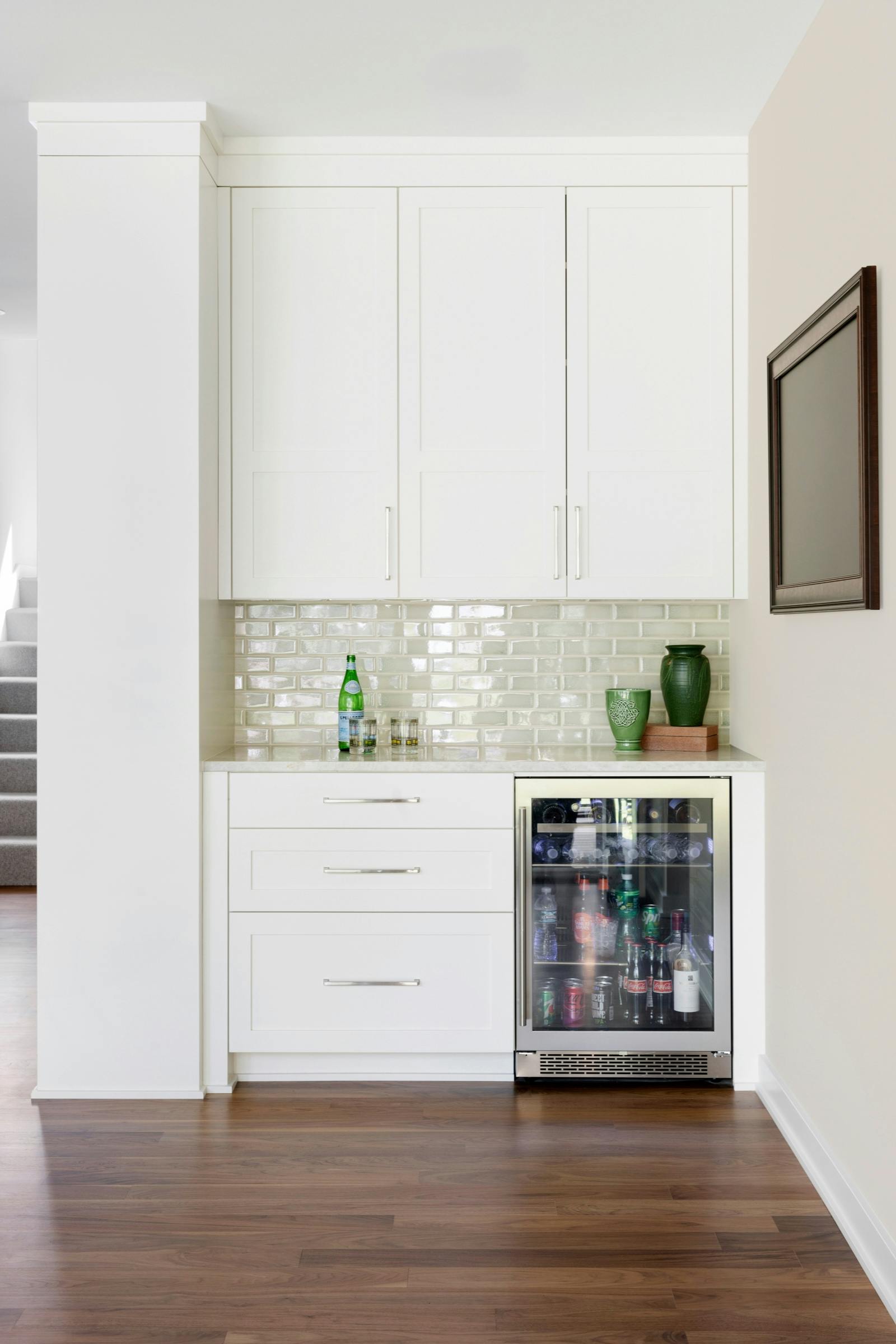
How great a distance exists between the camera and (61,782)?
108 inches

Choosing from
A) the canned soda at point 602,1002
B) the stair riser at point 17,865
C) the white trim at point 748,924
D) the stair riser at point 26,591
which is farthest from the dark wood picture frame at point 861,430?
the stair riser at point 26,591

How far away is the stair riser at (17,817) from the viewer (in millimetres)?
5125

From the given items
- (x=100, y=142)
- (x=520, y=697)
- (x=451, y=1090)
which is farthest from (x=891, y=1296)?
(x=100, y=142)

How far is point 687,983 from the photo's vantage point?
2.82 meters

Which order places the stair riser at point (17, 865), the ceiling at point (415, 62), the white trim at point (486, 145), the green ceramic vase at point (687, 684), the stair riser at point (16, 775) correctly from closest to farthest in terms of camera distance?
1. the ceiling at point (415, 62)
2. the white trim at point (486, 145)
3. the green ceramic vase at point (687, 684)
4. the stair riser at point (17, 865)
5. the stair riser at point (16, 775)

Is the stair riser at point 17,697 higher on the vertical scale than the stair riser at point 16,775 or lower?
higher

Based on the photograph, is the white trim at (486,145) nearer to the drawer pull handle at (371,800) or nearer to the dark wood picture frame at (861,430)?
the dark wood picture frame at (861,430)

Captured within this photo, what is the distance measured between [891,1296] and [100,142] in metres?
3.23

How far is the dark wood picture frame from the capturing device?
1.92m

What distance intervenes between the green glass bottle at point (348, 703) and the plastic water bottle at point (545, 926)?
0.74m

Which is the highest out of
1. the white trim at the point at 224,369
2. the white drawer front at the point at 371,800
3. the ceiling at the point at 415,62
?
the ceiling at the point at 415,62

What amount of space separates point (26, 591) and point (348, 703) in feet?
12.7

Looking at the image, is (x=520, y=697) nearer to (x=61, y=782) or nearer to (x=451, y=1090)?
(x=451, y=1090)

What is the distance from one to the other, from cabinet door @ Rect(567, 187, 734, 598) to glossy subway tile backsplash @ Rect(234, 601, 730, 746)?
0.41 metres
